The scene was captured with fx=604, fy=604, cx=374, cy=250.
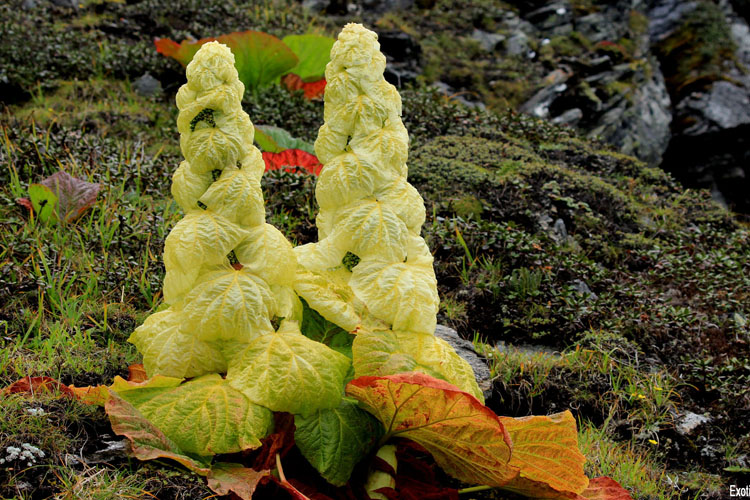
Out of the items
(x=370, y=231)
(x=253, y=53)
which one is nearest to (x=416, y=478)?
(x=370, y=231)

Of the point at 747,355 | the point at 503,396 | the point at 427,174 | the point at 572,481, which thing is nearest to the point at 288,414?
the point at 572,481

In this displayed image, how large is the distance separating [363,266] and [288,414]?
47 centimetres

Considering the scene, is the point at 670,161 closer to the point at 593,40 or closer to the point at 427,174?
the point at 593,40

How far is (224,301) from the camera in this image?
157 centimetres

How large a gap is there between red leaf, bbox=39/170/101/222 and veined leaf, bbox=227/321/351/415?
7.38 ft

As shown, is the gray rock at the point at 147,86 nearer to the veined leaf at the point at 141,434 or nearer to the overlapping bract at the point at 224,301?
the overlapping bract at the point at 224,301

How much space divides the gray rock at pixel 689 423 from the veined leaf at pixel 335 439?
206cm

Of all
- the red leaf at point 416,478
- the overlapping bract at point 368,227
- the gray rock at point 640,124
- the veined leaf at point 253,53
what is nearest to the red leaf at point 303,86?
the veined leaf at point 253,53

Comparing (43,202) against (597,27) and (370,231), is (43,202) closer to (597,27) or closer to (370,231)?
(370,231)

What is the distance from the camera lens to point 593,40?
35.4 feet

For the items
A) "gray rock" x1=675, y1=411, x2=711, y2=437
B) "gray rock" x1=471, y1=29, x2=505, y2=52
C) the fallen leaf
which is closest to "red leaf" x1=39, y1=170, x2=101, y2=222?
the fallen leaf

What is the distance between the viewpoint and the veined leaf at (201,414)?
4.99 feet

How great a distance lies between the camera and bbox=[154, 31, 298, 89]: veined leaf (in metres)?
5.75

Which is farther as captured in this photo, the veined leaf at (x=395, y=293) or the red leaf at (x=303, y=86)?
the red leaf at (x=303, y=86)
